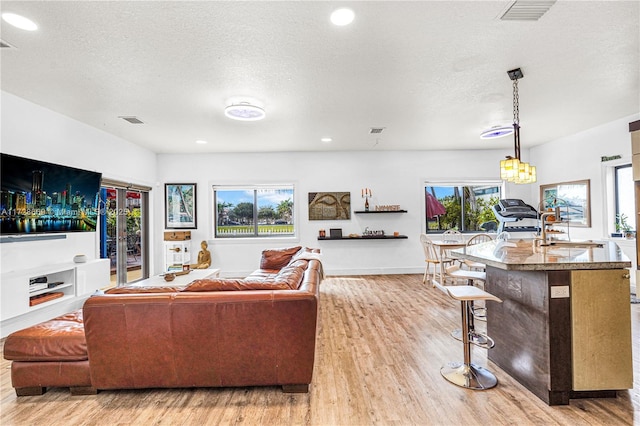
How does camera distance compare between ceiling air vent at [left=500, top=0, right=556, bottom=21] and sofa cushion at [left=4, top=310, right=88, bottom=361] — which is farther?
sofa cushion at [left=4, top=310, right=88, bottom=361]

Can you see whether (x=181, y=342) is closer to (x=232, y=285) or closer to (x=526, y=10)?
(x=232, y=285)

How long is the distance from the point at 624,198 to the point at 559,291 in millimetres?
4537

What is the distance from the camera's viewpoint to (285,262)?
4.98 meters

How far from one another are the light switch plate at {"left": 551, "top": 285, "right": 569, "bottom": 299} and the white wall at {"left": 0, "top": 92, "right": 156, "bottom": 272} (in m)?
5.14

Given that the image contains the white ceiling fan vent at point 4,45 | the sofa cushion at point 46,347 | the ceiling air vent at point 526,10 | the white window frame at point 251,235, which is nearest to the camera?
the ceiling air vent at point 526,10

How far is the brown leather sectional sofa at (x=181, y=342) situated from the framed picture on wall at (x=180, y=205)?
15.1ft

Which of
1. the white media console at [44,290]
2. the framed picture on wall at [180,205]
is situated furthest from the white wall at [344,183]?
the white media console at [44,290]

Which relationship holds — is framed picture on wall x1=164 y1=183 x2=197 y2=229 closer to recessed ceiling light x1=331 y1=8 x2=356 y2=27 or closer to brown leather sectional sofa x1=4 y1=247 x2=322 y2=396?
brown leather sectional sofa x1=4 y1=247 x2=322 y2=396

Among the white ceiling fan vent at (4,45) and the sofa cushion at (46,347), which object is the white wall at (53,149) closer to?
the white ceiling fan vent at (4,45)

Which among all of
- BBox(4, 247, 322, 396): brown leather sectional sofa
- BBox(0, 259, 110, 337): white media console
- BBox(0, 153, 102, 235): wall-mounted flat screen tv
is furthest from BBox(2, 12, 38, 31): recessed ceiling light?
BBox(0, 259, 110, 337): white media console

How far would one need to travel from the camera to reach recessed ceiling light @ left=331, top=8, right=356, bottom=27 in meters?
2.20

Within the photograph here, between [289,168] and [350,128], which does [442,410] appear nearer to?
[350,128]

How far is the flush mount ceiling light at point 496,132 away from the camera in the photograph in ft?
16.8

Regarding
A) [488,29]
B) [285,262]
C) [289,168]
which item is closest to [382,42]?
[488,29]
